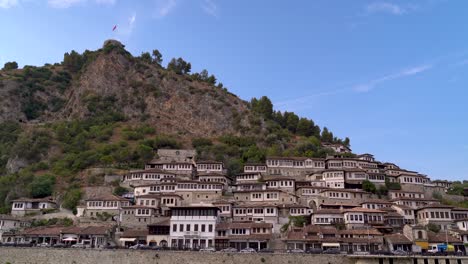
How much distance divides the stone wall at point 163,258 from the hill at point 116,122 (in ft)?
53.3

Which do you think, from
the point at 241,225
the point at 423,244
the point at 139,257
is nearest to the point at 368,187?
the point at 423,244

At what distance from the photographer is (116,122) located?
341 feet

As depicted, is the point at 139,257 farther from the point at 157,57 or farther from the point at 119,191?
the point at 157,57

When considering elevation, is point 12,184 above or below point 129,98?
below

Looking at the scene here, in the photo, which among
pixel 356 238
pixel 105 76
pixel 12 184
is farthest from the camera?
pixel 105 76

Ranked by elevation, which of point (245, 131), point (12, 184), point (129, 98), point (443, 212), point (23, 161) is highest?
point (129, 98)

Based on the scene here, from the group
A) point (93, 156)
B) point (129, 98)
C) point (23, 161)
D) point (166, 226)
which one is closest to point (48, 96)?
point (129, 98)

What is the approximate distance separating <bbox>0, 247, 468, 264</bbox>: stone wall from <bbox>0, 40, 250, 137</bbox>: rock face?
2311 inches

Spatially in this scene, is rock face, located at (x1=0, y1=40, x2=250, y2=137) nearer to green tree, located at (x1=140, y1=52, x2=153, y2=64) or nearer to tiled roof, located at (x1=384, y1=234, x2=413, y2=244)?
green tree, located at (x1=140, y1=52, x2=153, y2=64)

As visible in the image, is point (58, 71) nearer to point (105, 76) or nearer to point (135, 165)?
point (105, 76)

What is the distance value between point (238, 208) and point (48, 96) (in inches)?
3293

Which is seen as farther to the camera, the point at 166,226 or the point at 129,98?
the point at 129,98

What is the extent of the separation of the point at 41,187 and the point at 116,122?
4011 centimetres

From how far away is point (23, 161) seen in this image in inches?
3137
